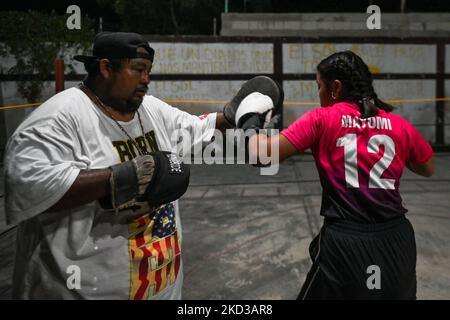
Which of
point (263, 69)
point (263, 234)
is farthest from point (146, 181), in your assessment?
point (263, 69)

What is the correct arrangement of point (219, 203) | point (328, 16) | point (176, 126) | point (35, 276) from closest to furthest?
point (35, 276), point (176, 126), point (219, 203), point (328, 16)

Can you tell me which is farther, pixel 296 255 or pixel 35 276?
pixel 296 255

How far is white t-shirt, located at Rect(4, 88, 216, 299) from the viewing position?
1.35 m

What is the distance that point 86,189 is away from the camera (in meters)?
1.38

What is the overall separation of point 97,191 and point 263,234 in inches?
120

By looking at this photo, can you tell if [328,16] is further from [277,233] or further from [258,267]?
[258,267]

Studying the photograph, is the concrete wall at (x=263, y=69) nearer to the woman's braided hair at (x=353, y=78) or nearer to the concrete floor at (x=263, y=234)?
the concrete floor at (x=263, y=234)

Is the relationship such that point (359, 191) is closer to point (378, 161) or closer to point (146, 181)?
point (378, 161)

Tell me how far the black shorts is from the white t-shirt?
0.77m

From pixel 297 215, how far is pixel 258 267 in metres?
1.51

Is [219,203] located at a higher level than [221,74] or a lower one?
lower

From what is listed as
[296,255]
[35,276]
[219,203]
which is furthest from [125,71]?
[219,203]

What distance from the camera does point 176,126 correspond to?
79.3 inches

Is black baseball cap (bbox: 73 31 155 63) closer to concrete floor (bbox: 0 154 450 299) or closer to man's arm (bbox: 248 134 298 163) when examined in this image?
man's arm (bbox: 248 134 298 163)
